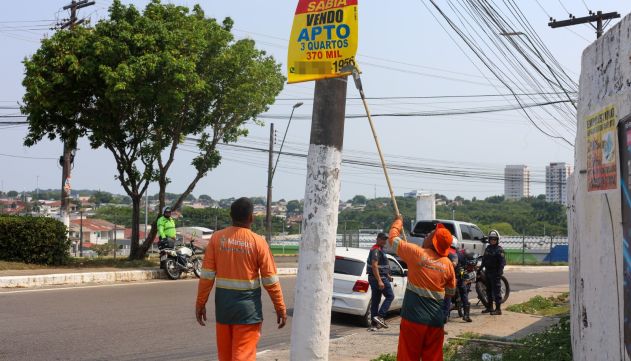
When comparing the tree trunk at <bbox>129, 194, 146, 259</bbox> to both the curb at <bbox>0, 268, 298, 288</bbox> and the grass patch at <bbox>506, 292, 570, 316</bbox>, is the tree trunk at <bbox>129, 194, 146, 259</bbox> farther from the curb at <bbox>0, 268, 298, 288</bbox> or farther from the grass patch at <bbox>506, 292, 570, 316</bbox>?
the grass patch at <bbox>506, 292, 570, 316</bbox>

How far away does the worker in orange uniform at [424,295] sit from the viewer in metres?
6.60

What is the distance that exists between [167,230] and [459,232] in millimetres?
10420

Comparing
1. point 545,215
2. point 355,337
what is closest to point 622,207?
point 355,337

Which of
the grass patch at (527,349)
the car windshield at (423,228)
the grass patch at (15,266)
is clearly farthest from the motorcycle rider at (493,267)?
the grass patch at (15,266)

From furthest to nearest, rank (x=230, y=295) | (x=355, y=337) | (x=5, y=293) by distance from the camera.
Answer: (x=5, y=293) < (x=355, y=337) < (x=230, y=295)

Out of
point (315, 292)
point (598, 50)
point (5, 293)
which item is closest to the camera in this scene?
point (315, 292)

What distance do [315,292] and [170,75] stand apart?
47.8 feet

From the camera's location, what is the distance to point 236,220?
234 inches

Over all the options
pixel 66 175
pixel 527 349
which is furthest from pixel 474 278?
pixel 66 175

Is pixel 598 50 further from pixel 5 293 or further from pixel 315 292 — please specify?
pixel 5 293

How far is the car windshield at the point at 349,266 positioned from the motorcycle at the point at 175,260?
238 inches

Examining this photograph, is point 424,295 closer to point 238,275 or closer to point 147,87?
point 238,275

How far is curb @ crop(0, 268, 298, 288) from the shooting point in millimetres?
14875

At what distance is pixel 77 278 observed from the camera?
16.1m
